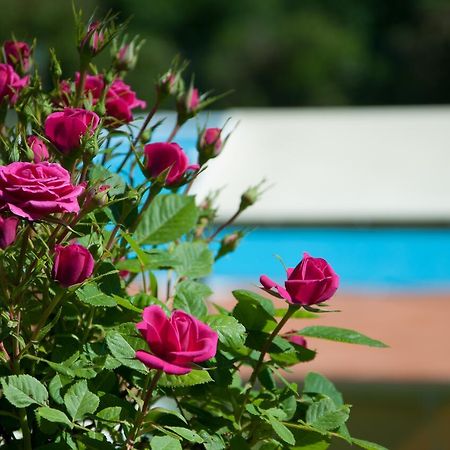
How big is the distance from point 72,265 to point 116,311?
148mm

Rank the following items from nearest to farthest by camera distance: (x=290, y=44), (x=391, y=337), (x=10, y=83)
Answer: (x=10, y=83) < (x=391, y=337) < (x=290, y=44)

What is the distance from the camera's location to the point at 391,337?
12.3 feet

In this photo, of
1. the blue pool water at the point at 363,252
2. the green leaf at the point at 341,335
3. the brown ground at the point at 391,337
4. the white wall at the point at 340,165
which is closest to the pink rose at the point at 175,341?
the green leaf at the point at 341,335

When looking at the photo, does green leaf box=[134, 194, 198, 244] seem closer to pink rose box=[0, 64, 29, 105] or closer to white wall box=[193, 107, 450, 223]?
pink rose box=[0, 64, 29, 105]

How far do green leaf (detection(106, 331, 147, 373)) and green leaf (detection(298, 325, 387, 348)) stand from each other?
205mm

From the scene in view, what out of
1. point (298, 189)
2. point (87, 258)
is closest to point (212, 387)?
point (87, 258)

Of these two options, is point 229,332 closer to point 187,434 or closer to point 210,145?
point 187,434

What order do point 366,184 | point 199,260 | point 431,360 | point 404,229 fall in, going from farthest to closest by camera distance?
point 366,184
point 404,229
point 431,360
point 199,260

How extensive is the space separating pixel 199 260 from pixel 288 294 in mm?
200

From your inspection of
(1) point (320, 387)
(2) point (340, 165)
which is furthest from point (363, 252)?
(1) point (320, 387)

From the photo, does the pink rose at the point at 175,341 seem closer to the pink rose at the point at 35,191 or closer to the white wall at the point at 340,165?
the pink rose at the point at 35,191

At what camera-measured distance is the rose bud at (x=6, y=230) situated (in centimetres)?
78

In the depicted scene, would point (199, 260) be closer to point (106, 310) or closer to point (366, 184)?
point (106, 310)

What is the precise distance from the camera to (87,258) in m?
0.74
